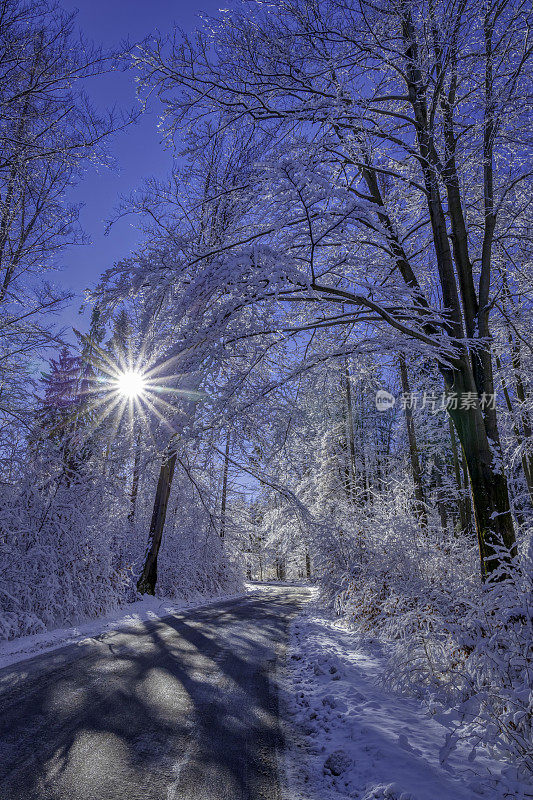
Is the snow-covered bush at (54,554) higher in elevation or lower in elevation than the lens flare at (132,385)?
lower

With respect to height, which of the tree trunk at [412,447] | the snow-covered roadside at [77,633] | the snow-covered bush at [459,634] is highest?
the tree trunk at [412,447]

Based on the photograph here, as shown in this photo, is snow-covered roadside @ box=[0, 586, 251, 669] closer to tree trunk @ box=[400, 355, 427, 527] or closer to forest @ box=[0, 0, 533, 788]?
forest @ box=[0, 0, 533, 788]

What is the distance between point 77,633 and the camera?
273 inches

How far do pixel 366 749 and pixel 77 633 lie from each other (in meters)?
5.68

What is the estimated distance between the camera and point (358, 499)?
445 inches

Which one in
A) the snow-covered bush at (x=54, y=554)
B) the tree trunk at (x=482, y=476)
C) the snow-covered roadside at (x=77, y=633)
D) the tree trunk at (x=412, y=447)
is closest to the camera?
the tree trunk at (x=482, y=476)

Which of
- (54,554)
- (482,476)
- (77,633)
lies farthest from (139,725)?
(54,554)

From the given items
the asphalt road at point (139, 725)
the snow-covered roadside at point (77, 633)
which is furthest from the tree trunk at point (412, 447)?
the asphalt road at point (139, 725)

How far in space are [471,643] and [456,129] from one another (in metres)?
7.63

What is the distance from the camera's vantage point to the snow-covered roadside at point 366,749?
102 inches

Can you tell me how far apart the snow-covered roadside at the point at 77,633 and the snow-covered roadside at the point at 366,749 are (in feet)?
11.4

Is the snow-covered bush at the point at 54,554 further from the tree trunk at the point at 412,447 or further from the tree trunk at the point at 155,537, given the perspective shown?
the tree trunk at the point at 412,447

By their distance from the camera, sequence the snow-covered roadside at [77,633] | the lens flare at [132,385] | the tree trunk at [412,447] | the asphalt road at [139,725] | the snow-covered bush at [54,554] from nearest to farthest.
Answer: the asphalt road at [139,725] → the lens flare at [132,385] → the snow-covered roadside at [77,633] → the snow-covered bush at [54,554] → the tree trunk at [412,447]

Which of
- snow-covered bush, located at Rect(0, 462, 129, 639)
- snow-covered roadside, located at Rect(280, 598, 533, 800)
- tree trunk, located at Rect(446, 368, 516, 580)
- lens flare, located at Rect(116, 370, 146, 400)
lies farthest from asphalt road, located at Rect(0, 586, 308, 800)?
tree trunk, located at Rect(446, 368, 516, 580)
